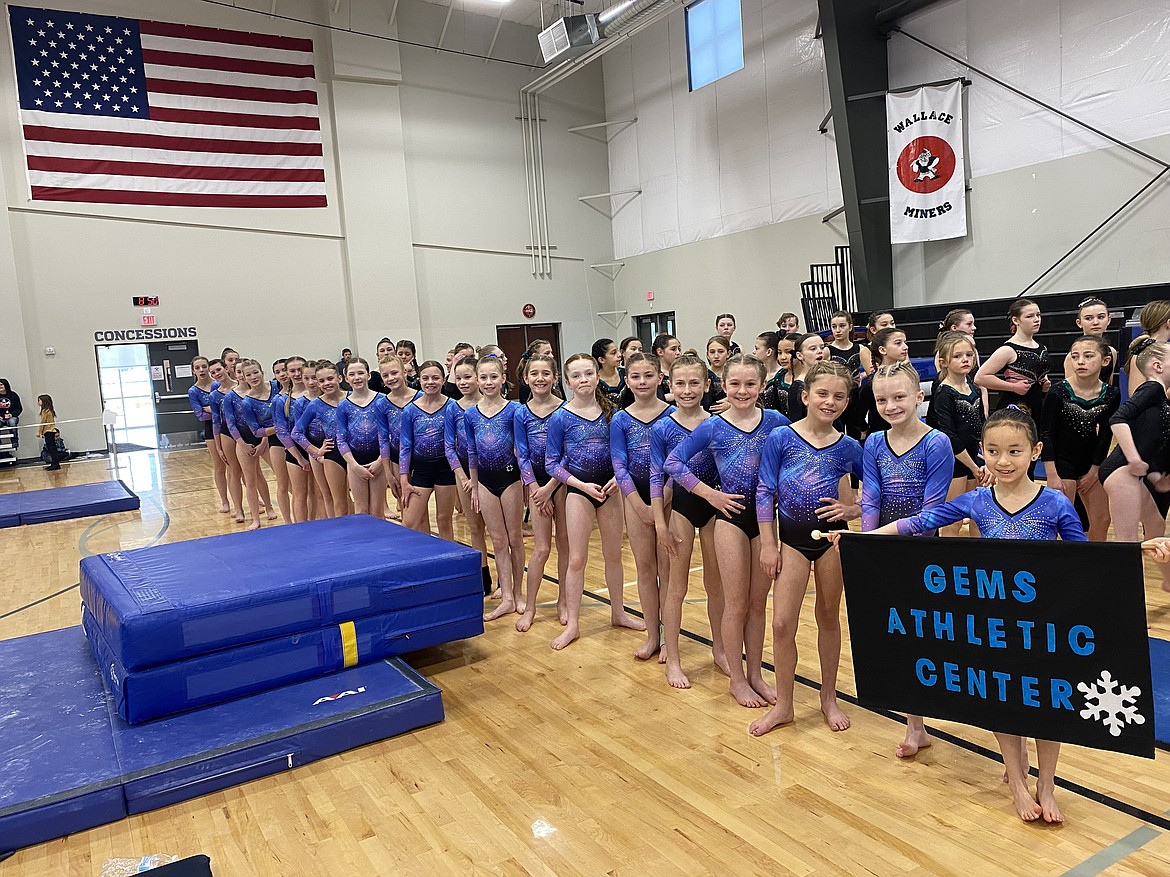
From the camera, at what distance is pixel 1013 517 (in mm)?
2699

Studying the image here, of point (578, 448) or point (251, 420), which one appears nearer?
point (578, 448)

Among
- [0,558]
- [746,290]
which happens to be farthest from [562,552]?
[746,290]

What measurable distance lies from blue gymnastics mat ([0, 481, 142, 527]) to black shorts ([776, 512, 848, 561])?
9319mm

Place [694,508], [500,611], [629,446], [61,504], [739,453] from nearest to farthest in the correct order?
[739,453] → [694,508] → [629,446] → [500,611] → [61,504]

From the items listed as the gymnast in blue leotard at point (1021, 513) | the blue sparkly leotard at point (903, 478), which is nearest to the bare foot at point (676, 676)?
the blue sparkly leotard at point (903, 478)

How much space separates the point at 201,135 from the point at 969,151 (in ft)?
44.4

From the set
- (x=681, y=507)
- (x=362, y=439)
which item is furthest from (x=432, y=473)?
(x=681, y=507)

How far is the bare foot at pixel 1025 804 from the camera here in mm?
2666

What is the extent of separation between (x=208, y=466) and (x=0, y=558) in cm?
617

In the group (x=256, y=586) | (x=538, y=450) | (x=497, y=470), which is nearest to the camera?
(x=256, y=586)

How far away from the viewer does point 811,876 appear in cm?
250

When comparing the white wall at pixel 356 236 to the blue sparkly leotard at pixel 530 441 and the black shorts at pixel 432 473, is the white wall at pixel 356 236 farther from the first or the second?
the blue sparkly leotard at pixel 530 441

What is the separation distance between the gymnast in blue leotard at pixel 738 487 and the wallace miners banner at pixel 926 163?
1000cm

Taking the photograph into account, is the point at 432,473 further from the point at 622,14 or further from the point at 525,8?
the point at 525,8
